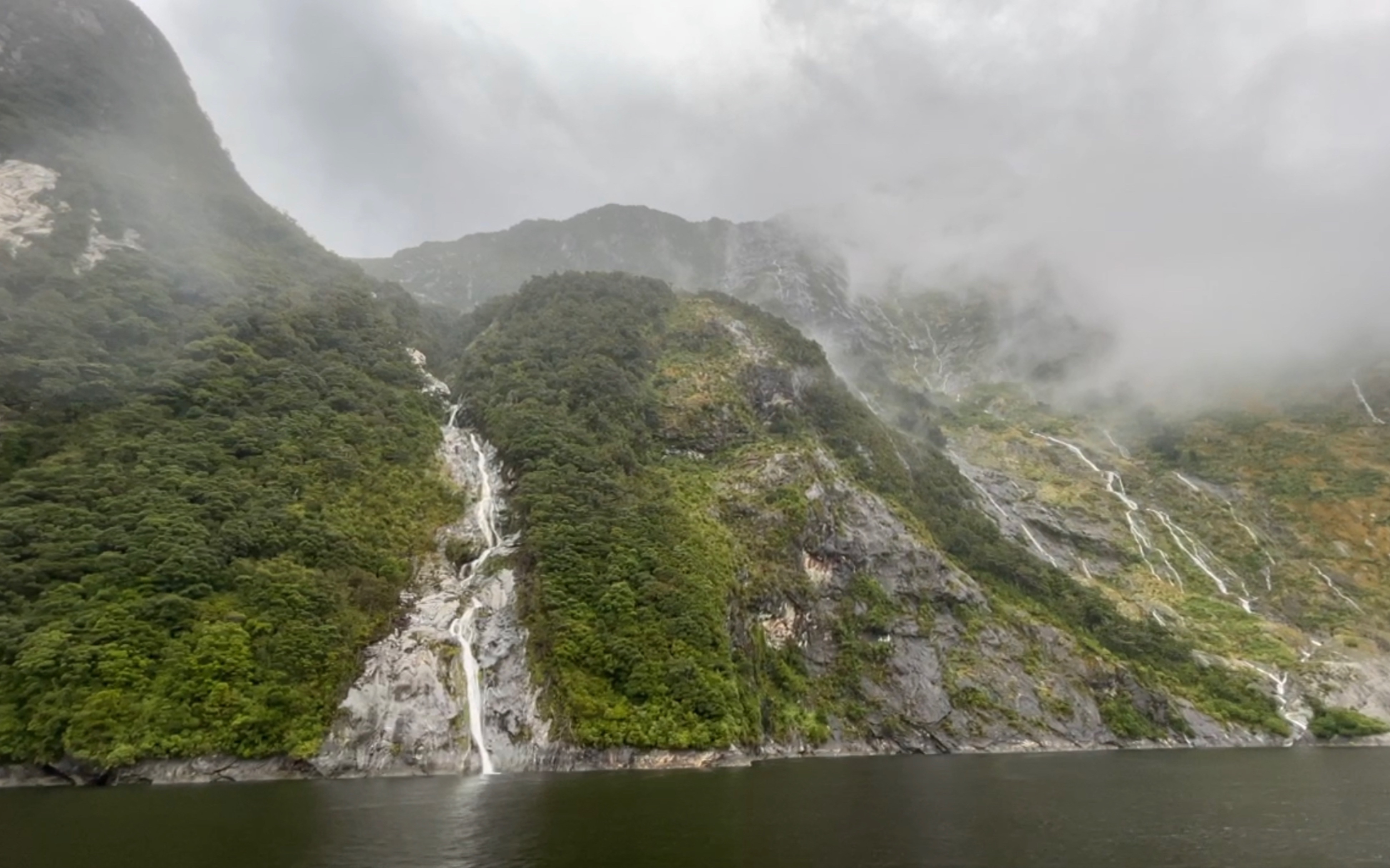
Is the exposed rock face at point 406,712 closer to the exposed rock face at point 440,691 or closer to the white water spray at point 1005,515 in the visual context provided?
the exposed rock face at point 440,691

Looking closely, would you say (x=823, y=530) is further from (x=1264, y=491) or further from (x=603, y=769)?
(x=1264, y=491)

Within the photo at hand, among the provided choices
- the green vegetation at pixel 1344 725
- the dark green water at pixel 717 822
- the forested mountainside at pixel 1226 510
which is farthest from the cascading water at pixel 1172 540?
the dark green water at pixel 717 822

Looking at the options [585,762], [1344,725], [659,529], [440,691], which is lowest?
[1344,725]

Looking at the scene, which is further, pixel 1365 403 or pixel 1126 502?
pixel 1365 403

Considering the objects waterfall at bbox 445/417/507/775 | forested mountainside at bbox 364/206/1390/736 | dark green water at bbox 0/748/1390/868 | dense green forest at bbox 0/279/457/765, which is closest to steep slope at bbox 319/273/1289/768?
waterfall at bbox 445/417/507/775

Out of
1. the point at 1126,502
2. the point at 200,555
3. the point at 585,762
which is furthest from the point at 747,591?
the point at 1126,502

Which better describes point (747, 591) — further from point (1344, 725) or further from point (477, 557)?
point (1344, 725)
